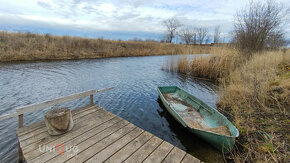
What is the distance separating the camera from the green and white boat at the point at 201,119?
2982 mm

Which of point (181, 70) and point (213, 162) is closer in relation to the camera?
point (213, 162)

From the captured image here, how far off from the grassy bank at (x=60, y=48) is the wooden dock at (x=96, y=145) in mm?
9148

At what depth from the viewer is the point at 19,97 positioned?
569 centimetres

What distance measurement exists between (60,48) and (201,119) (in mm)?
16853

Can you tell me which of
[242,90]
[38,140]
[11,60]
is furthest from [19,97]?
[11,60]

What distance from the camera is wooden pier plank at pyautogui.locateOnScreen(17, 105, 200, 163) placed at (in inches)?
86.9

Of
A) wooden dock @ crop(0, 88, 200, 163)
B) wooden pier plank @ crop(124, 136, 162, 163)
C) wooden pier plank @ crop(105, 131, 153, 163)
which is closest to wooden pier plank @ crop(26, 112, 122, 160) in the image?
wooden dock @ crop(0, 88, 200, 163)

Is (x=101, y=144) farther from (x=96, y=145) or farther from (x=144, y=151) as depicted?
(x=144, y=151)

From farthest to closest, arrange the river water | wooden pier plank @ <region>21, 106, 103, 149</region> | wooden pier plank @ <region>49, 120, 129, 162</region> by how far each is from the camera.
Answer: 1. the river water
2. wooden pier plank @ <region>21, 106, 103, 149</region>
3. wooden pier plank @ <region>49, 120, 129, 162</region>

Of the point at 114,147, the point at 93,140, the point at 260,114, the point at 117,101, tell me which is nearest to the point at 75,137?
the point at 93,140

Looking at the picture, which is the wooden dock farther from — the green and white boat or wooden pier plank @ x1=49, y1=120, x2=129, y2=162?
the green and white boat

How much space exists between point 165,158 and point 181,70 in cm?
977

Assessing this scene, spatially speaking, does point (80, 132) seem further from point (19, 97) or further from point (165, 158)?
point (19, 97)

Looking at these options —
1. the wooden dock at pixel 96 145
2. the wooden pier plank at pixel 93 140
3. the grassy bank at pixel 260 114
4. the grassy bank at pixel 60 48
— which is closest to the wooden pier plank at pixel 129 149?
the wooden dock at pixel 96 145
